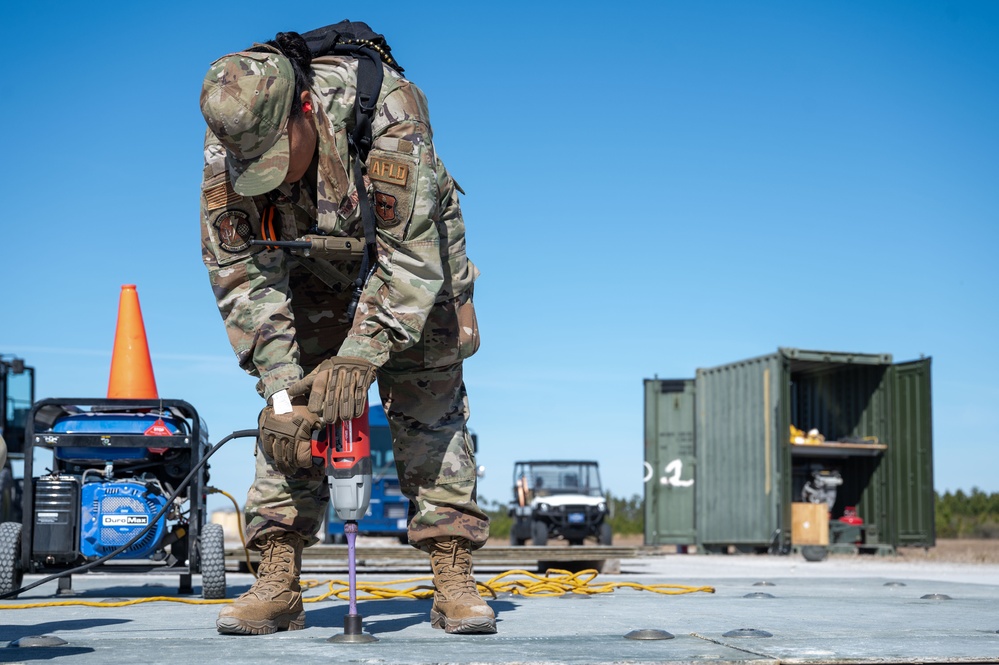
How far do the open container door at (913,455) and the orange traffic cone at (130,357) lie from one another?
1309cm

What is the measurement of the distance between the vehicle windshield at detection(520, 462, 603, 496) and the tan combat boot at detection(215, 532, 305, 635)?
15.3 meters

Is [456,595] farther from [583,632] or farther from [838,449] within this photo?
[838,449]

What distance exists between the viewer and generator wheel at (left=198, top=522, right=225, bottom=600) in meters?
4.99

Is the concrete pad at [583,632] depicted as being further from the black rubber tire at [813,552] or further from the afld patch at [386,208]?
the black rubber tire at [813,552]

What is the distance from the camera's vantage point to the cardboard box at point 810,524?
16.3 metres

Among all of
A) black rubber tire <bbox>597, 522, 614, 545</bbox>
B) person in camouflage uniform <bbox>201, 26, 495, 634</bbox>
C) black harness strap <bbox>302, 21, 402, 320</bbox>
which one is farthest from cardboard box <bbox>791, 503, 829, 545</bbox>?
black harness strap <bbox>302, 21, 402, 320</bbox>

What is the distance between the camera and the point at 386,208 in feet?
10.5

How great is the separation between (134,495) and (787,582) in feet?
12.4

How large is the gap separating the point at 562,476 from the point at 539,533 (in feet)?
5.51

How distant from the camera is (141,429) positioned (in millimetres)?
5250

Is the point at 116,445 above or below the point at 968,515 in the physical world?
above

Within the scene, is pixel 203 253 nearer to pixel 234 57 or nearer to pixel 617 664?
pixel 234 57

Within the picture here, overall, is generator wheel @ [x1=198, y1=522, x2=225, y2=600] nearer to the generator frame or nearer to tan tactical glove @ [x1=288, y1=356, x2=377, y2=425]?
the generator frame

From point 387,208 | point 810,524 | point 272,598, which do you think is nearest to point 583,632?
point 272,598
